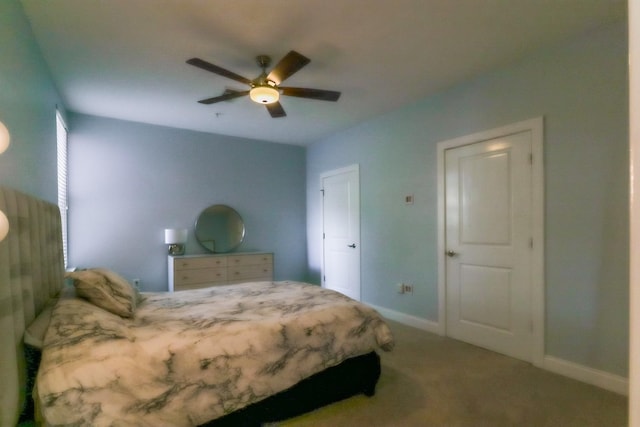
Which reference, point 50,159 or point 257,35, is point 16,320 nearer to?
point 50,159

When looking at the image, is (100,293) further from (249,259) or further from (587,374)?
(587,374)

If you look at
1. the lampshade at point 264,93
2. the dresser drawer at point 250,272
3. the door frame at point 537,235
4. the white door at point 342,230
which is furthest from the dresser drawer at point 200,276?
the door frame at point 537,235

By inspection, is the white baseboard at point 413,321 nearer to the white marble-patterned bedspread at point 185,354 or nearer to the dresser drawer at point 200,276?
the white marble-patterned bedspread at point 185,354

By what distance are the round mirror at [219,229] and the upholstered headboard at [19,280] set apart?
2559 millimetres

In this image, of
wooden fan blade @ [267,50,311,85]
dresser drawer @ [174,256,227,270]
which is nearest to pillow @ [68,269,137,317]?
wooden fan blade @ [267,50,311,85]

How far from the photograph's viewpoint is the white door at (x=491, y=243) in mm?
2771

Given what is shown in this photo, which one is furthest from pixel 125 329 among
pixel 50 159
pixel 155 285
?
pixel 155 285

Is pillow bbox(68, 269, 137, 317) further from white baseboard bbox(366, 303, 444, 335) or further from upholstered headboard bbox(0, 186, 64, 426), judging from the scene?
white baseboard bbox(366, 303, 444, 335)

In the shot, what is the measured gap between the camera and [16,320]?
4.31 feet

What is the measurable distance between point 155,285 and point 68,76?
2.67 metres

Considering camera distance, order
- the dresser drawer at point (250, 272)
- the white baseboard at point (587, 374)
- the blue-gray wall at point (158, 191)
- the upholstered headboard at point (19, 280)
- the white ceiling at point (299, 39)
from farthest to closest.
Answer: the dresser drawer at point (250, 272), the blue-gray wall at point (158, 191), the white baseboard at point (587, 374), the white ceiling at point (299, 39), the upholstered headboard at point (19, 280)

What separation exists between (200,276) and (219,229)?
811 millimetres

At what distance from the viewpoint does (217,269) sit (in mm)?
4406

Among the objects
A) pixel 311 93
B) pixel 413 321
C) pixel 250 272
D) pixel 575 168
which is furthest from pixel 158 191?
pixel 575 168
